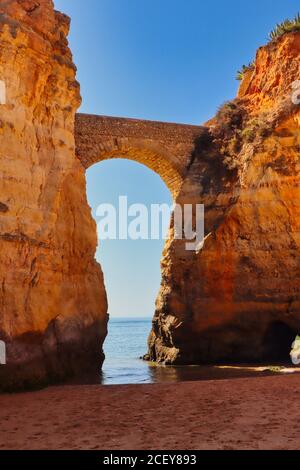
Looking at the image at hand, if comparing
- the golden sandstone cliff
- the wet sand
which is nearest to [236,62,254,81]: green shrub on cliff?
the golden sandstone cliff

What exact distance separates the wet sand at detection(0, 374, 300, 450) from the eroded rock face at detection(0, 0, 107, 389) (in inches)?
53.4

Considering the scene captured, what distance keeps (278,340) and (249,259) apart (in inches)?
108

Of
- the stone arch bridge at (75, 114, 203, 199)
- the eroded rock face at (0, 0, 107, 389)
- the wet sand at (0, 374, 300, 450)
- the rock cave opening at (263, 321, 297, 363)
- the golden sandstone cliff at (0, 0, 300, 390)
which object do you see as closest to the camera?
the wet sand at (0, 374, 300, 450)

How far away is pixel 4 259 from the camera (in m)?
8.95

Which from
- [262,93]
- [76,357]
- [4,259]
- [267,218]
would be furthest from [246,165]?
[4,259]

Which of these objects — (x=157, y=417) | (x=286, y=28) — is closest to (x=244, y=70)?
(x=286, y=28)

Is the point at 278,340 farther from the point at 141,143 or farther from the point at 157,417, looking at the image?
the point at 157,417

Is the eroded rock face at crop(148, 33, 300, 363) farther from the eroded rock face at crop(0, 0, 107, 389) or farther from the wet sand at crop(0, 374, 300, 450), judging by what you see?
the wet sand at crop(0, 374, 300, 450)

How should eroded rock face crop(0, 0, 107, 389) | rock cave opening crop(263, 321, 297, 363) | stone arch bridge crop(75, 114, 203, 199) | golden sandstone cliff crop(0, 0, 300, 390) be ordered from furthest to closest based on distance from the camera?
stone arch bridge crop(75, 114, 203, 199) → rock cave opening crop(263, 321, 297, 363) → golden sandstone cliff crop(0, 0, 300, 390) → eroded rock face crop(0, 0, 107, 389)

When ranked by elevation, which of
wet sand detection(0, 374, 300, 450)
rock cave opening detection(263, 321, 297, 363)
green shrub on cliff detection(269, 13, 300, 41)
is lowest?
rock cave opening detection(263, 321, 297, 363)

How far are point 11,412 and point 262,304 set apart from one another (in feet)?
35.6

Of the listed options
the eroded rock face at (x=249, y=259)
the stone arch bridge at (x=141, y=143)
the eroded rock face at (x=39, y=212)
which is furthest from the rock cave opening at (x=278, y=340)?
the eroded rock face at (x=39, y=212)

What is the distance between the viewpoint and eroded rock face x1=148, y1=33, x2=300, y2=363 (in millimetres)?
15938

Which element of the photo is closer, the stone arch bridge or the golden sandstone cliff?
the golden sandstone cliff
